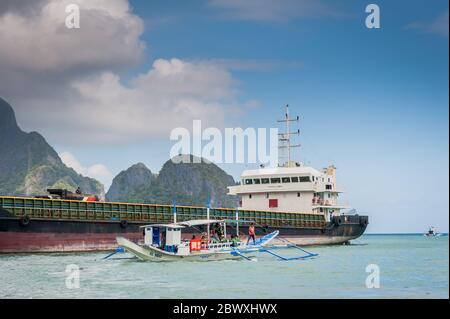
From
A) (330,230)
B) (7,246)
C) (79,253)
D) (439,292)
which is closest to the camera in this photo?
(439,292)

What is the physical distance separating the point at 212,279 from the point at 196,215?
30.9 meters

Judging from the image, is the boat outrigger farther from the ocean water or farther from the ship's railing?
the ship's railing

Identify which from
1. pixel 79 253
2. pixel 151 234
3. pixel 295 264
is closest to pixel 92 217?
pixel 79 253

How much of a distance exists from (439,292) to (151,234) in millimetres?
20064

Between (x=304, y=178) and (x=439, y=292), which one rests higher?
Answer: (x=304, y=178)

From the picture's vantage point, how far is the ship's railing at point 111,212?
48750 millimetres

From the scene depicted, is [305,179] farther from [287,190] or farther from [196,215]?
[196,215]

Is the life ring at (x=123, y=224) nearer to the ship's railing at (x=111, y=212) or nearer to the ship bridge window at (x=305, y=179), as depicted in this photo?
the ship's railing at (x=111, y=212)

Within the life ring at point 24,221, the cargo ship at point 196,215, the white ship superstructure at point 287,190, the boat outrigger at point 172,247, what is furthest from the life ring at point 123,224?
the white ship superstructure at point 287,190

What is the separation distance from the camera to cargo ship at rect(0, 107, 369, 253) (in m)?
47.7

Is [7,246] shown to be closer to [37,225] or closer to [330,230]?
[37,225]

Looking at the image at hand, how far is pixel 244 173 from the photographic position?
81125 mm

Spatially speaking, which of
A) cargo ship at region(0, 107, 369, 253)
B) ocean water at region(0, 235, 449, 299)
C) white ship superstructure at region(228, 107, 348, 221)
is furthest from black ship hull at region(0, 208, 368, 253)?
white ship superstructure at region(228, 107, 348, 221)

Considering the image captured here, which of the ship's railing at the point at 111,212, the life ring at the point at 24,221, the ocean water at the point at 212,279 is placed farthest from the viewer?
the ship's railing at the point at 111,212
